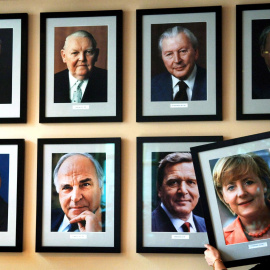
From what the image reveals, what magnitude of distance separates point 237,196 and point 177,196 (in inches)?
13.9

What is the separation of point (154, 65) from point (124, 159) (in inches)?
20.9

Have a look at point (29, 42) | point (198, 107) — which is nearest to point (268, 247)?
point (198, 107)

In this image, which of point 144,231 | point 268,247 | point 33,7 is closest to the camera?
point 268,247

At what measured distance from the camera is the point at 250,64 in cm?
235

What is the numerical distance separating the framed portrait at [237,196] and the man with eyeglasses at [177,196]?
205 mm

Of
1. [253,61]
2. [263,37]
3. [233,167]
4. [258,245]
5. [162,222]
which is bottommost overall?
[258,245]

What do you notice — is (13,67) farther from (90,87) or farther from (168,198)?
(168,198)

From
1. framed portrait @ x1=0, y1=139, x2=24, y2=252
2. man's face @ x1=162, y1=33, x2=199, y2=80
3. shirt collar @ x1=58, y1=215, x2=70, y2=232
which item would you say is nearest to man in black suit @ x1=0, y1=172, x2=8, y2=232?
framed portrait @ x1=0, y1=139, x2=24, y2=252

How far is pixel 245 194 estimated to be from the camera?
82.1 inches

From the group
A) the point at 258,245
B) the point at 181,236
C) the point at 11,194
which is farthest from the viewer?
the point at 11,194

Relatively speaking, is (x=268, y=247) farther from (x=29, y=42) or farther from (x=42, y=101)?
(x=29, y=42)

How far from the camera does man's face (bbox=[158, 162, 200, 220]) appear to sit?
7.63 feet

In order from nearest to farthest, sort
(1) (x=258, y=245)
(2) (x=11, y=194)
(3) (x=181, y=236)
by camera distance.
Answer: (1) (x=258, y=245), (3) (x=181, y=236), (2) (x=11, y=194)

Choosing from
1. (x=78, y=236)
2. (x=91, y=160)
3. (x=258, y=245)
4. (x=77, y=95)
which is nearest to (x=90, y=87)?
(x=77, y=95)
